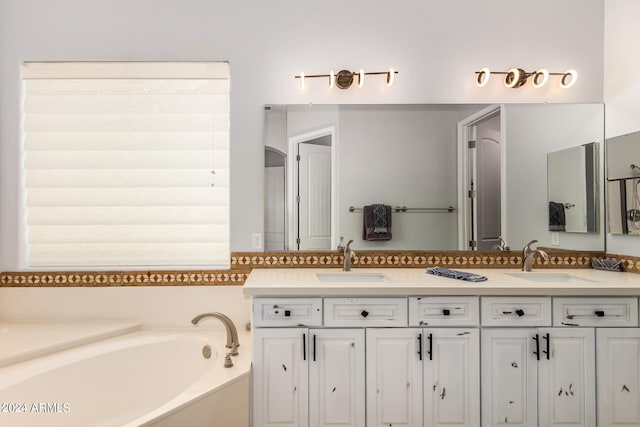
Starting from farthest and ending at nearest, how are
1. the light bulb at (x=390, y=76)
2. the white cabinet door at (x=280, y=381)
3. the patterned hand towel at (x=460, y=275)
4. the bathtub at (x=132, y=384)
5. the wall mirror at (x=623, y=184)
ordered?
the light bulb at (x=390, y=76) < the wall mirror at (x=623, y=184) < the patterned hand towel at (x=460, y=275) < the white cabinet door at (x=280, y=381) < the bathtub at (x=132, y=384)

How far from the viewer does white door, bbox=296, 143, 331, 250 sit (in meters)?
2.16

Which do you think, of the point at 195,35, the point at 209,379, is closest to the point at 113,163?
the point at 195,35

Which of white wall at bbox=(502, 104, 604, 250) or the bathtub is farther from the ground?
white wall at bbox=(502, 104, 604, 250)

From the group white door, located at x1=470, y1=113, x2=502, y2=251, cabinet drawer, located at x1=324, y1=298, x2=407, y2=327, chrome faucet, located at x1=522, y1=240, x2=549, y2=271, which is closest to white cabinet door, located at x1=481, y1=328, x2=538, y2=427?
cabinet drawer, located at x1=324, y1=298, x2=407, y2=327

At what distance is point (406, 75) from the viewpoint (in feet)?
7.27

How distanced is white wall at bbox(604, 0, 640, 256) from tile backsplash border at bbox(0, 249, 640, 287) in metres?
0.21

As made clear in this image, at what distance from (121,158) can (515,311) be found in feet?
8.00

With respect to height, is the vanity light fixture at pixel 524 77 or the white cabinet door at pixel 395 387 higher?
the vanity light fixture at pixel 524 77

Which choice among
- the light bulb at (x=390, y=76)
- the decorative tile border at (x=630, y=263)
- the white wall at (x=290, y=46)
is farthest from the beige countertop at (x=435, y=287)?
the light bulb at (x=390, y=76)

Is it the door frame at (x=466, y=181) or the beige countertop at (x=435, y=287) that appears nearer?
the beige countertop at (x=435, y=287)

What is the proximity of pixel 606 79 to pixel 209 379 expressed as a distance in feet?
9.51

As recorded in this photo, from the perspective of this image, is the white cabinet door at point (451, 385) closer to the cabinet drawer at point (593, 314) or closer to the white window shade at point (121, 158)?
the cabinet drawer at point (593, 314)

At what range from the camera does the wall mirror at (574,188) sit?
7.11 ft

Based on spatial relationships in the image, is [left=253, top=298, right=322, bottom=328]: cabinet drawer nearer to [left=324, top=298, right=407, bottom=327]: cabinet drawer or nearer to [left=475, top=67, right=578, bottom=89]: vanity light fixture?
[left=324, top=298, right=407, bottom=327]: cabinet drawer
